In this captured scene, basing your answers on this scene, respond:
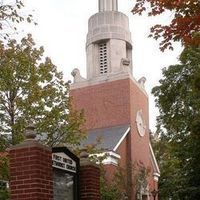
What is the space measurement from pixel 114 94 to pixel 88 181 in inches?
1159

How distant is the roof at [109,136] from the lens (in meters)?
35.4

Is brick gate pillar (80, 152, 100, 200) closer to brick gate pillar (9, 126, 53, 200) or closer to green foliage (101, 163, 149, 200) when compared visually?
brick gate pillar (9, 126, 53, 200)

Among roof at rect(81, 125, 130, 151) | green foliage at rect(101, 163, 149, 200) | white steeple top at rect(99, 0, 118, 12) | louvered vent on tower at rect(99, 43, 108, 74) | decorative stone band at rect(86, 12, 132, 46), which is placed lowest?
green foliage at rect(101, 163, 149, 200)

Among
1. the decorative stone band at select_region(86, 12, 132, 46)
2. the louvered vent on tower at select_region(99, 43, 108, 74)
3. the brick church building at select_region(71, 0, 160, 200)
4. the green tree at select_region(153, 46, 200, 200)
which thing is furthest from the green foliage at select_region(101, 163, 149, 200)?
the decorative stone band at select_region(86, 12, 132, 46)

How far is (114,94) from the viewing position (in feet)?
131

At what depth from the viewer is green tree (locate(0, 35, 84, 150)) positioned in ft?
63.1

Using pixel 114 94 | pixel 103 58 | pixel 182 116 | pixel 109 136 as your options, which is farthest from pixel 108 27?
pixel 182 116

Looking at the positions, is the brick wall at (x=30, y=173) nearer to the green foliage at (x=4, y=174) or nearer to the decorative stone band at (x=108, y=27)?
the green foliage at (x=4, y=174)

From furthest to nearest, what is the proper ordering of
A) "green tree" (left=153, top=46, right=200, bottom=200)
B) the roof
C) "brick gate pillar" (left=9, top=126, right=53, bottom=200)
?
1. the roof
2. "green tree" (left=153, top=46, right=200, bottom=200)
3. "brick gate pillar" (left=9, top=126, right=53, bottom=200)

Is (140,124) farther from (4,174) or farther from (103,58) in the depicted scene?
(4,174)

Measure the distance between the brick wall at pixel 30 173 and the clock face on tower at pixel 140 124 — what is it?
1213 inches

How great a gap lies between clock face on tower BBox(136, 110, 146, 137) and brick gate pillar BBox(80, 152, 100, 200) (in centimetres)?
2894

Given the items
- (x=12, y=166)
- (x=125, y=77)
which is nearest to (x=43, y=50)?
(x=12, y=166)

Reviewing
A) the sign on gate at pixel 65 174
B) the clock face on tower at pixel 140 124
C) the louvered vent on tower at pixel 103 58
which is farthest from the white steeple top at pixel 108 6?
the sign on gate at pixel 65 174
